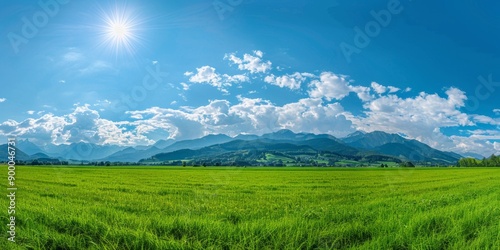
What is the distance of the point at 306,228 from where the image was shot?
19.2 ft

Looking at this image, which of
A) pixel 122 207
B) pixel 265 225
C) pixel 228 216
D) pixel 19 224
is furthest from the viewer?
pixel 122 207

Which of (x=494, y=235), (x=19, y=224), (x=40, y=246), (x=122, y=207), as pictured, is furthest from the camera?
(x=122, y=207)

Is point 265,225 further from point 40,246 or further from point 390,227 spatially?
point 40,246

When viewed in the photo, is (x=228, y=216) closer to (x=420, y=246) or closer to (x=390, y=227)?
(x=390, y=227)

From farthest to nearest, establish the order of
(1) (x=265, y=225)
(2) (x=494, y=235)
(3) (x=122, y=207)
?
1. (3) (x=122, y=207)
2. (1) (x=265, y=225)
3. (2) (x=494, y=235)

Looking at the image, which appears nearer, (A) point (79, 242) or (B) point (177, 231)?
(A) point (79, 242)

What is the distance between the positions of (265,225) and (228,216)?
7.45 feet

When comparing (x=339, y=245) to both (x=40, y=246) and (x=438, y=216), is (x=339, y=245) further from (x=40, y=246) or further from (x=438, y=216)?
(x=40, y=246)

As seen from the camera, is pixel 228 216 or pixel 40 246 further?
pixel 228 216

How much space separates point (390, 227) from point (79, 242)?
5951 mm

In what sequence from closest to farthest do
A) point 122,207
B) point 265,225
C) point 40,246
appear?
point 40,246 < point 265,225 < point 122,207

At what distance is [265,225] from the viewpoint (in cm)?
616

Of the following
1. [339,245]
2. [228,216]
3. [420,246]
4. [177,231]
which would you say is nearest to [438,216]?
[420,246]

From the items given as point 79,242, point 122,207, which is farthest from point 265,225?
point 122,207
